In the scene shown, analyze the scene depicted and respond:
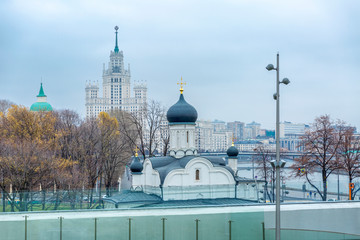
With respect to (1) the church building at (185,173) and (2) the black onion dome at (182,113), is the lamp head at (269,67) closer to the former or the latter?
(1) the church building at (185,173)

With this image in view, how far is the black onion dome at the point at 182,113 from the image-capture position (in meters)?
38.2

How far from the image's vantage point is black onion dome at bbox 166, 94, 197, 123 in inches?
1505

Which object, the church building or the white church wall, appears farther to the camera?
the church building

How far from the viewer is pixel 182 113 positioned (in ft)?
125

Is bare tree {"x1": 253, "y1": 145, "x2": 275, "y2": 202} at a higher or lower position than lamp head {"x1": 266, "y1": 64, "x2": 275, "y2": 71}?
lower

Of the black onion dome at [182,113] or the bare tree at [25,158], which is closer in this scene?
the black onion dome at [182,113]

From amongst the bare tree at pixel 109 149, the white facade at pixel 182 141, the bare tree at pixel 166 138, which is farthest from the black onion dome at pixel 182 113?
the bare tree at pixel 109 149

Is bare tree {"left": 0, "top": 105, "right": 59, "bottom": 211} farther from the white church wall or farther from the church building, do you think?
the white church wall

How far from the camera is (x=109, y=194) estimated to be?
3275cm

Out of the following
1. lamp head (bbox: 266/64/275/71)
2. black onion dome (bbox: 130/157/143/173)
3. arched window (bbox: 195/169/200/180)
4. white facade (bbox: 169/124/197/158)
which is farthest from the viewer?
black onion dome (bbox: 130/157/143/173)

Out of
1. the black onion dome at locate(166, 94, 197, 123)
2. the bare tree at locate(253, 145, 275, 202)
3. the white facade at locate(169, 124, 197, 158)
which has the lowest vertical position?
the bare tree at locate(253, 145, 275, 202)

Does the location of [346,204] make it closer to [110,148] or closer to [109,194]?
[109,194]

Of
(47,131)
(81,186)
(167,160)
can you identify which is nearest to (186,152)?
(167,160)

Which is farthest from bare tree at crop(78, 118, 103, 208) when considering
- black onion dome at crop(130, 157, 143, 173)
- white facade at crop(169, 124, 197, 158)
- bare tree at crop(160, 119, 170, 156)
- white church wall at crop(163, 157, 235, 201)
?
white church wall at crop(163, 157, 235, 201)
